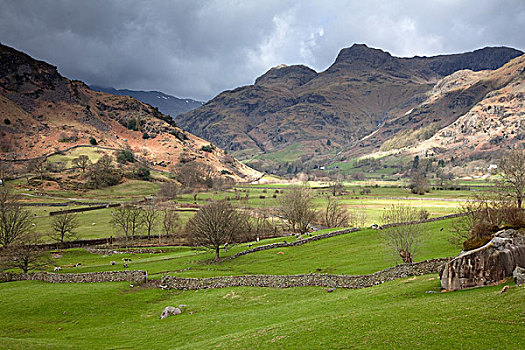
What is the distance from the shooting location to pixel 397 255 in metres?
43.8

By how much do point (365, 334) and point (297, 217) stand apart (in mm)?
75631

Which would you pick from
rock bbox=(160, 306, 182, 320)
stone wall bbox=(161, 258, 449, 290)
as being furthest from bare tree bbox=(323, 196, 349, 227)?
rock bbox=(160, 306, 182, 320)

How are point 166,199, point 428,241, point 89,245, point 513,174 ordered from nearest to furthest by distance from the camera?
point 428,241 < point 513,174 < point 89,245 < point 166,199

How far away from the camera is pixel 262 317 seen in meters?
26.2

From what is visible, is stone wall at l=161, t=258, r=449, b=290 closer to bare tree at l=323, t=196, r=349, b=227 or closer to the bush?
bare tree at l=323, t=196, r=349, b=227

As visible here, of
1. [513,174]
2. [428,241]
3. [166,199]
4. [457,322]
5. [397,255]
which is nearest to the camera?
[457,322]

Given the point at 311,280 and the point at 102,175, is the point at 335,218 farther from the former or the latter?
the point at 102,175

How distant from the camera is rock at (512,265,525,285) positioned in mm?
18594

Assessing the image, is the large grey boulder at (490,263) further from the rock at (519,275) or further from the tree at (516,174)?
the tree at (516,174)

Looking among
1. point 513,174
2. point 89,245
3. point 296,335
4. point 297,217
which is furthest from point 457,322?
point 89,245

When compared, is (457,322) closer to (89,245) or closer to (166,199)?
(89,245)

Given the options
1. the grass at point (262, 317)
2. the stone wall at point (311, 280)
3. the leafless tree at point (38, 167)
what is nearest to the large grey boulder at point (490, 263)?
the grass at point (262, 317)

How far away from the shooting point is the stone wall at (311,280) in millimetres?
31797

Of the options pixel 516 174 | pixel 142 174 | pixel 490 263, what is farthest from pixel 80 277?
pixel 142 174
